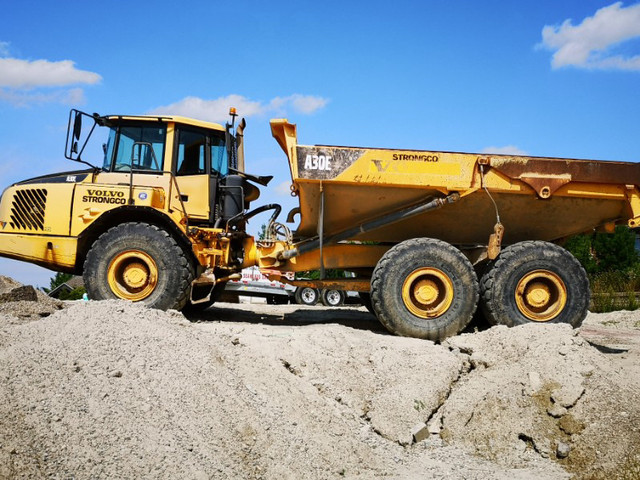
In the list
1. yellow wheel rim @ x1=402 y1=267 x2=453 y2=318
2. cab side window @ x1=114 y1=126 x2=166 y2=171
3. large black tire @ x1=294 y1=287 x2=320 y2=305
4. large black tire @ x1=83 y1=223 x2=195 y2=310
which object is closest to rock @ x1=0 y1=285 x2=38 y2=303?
large black tire @ x1=83 y1=223 x2=195 y2=310

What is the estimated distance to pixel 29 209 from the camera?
24.9 feet

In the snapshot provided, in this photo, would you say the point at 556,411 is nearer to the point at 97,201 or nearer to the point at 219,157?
the point at 219,157

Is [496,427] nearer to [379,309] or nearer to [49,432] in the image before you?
[379,309]

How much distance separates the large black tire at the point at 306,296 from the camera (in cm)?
1708

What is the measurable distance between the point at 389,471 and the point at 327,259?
3.53 metres

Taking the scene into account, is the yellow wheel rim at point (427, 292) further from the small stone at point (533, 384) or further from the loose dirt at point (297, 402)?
the small stone at point (533, 384)

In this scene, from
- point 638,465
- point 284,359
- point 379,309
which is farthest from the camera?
point 379,309

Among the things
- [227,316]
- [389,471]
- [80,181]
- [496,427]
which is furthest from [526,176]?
[80,181]

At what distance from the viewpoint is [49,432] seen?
3637 mm

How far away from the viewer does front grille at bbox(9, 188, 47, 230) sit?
24.7 ft

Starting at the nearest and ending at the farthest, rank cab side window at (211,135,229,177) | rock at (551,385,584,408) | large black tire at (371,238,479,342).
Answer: rock at (551,385,584,408) → large black tire at (371,238,479,342) → cab side window at (211,135,229,177)

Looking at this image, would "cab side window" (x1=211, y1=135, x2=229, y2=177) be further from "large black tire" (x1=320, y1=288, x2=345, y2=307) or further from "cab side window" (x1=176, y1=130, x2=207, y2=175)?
"large black tire" (x1=320, y1=288, x2=345, y2=307)

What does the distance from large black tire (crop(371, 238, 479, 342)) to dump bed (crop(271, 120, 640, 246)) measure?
0.62m

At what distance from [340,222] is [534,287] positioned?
7.99ft
